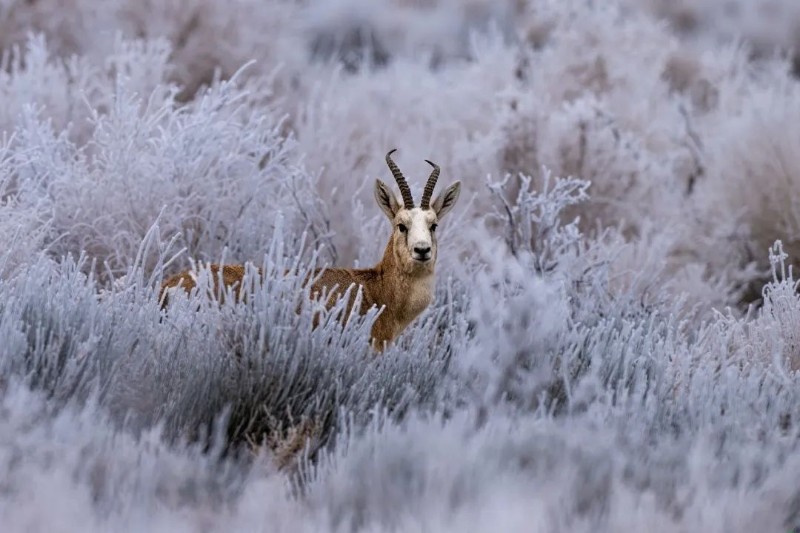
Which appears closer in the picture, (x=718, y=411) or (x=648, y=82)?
(x=718, y=411)

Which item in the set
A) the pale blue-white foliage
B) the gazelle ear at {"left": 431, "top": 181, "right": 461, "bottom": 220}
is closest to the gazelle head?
the gazelle ear at {"left": 431, "top": 181, "right": 461, "bottom": 220}

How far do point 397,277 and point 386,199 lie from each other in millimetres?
397

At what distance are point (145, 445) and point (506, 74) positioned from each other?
9.01 meters

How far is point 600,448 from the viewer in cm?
420

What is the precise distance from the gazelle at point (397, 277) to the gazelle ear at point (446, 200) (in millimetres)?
141

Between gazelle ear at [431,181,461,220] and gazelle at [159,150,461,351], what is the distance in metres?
0.14

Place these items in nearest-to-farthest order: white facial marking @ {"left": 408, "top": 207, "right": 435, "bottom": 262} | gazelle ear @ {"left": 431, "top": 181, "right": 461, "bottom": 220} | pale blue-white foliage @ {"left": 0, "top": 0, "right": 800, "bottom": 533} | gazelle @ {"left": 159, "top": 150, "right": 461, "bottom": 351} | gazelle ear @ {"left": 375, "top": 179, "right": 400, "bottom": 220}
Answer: pale blue-white foliage @ {"left": 0, "top": 0, "right": 800, "bottom": 533}
white facial marking @ {"left": 408, "top": 207, "right": 435, "bottom": 262}
gazelle @ {"left": 159, "top": 150, "right": 461, "bottom": 351}
gazelle ear @ {"left": 375, "top": 179, "right": 400, "bottom": 220}
gazelle ear @ {"left": 431, "top": 181, "right": 461, "bottom": 220}

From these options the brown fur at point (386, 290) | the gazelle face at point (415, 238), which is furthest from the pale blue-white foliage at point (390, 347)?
the gazelle face at point (415, 238)

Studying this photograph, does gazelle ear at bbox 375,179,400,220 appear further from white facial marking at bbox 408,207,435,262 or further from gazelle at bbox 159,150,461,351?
white facial marking at bbox 408,207,435,262

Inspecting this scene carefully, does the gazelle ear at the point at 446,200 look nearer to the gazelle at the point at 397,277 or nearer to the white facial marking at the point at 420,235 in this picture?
the gazelle at the point at 397,277

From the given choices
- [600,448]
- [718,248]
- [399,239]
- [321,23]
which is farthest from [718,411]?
[321,23]

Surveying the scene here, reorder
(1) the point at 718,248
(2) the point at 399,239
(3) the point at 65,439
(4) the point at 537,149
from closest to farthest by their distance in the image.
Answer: (3) the point at 65,439, (2) the point at 399,239, (1) the point at 718,248, (4) the point at 537,149

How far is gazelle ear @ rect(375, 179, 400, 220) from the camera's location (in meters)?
5.58

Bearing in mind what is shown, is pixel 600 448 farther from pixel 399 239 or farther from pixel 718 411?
pixel 399 239
